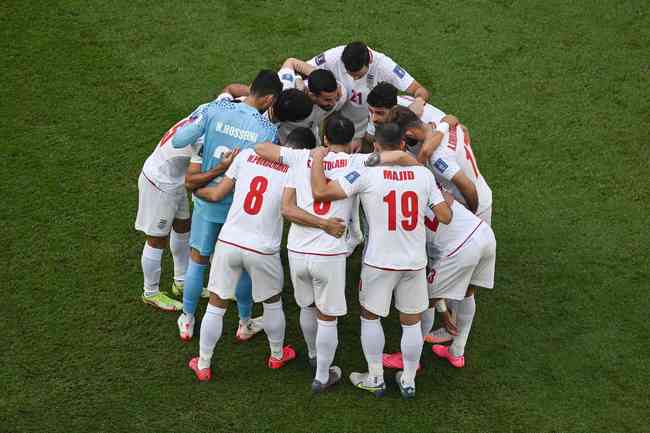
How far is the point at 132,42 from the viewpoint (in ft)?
30.1

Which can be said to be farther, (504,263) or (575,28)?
(575,28)

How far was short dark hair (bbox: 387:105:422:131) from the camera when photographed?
217 inches

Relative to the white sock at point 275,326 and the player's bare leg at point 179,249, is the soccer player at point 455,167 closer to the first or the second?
the white sock at point 275,326

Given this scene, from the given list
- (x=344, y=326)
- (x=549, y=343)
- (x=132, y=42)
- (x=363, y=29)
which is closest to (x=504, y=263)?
(x=549, y=343)

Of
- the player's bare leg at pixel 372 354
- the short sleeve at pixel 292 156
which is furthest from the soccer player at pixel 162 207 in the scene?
the player's bare leg at pixel 372 354

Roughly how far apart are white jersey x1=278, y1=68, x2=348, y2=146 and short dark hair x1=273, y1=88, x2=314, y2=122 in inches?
11.3

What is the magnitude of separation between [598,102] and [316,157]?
4533 millimetres

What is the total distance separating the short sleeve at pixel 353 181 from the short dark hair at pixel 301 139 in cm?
41

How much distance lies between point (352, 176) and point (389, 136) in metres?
0.38

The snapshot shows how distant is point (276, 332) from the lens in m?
5.68

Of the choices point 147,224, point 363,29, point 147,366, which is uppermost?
point 363,29

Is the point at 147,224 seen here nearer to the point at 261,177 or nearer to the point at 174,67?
the point at 261,177

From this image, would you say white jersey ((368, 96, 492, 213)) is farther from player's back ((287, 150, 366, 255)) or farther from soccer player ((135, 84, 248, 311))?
soccer player ((135, 84, 248, 311))

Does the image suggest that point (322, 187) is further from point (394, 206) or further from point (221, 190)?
point (221, 190)
